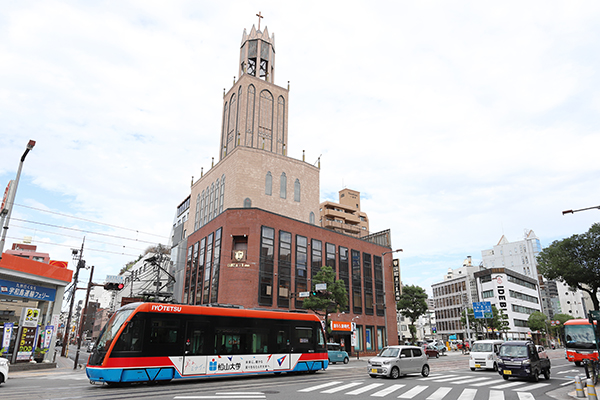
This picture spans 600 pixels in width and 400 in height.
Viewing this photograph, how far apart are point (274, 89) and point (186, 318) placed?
5047cm

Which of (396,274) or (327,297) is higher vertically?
(396,274)

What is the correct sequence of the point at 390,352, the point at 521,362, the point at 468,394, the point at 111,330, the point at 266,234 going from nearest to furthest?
1. the point at 468,394
2. the point at 111,330
3. the point at 521,362
4. the point at 390,352
5. the point at 266,234

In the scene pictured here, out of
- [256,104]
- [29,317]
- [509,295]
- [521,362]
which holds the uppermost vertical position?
[256,104]

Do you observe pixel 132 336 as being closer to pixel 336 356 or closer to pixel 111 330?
pixel 111 330

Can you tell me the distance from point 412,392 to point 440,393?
3.33 feet

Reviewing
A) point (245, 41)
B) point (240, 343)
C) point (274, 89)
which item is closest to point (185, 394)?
point (240, 343)

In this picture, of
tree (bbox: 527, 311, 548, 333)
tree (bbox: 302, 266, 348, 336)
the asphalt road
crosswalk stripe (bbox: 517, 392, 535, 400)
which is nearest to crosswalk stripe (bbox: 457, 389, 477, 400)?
the asphalt road

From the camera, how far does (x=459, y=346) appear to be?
70375 mm

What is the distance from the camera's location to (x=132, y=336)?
52.2 ft

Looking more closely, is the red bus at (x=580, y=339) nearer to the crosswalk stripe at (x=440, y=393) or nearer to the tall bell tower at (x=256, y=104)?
the crosswalk stripe at (x=440, y=393)

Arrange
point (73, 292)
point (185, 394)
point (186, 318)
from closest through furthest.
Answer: point (185, 394)
point (186, 318)
point (73, 292)

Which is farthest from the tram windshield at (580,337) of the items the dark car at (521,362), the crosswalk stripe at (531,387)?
the crosswalk stripe at (531,387)

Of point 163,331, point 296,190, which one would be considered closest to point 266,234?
point 296,190

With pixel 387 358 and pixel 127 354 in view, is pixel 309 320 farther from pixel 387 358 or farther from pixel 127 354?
pixel 127 354
